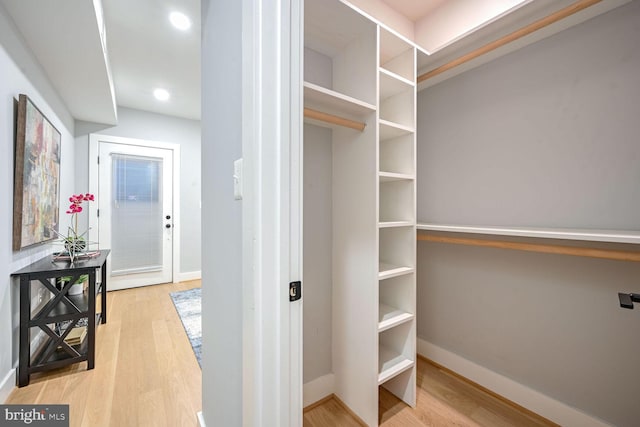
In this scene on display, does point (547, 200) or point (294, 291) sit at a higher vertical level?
point (547, 200)

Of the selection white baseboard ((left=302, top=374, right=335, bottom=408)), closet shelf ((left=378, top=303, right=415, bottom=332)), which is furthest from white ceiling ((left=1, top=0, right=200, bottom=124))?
white baseboard ((left=302, top=374, right=335, bottom=408))

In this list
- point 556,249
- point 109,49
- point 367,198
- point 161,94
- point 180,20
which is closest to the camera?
point 556,249

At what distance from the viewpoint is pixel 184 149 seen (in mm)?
4098

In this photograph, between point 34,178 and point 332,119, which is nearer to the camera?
point 332,119

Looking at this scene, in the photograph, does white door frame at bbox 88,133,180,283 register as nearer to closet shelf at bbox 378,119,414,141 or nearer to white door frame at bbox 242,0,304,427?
closet shelf at bbox 378,119,414,141

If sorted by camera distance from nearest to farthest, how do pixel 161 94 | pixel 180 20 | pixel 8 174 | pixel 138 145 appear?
pixel 8 174, pixel 180 20, pixel 161 94, pixel 138 145

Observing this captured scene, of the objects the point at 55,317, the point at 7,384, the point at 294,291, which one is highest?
the point at 294,291

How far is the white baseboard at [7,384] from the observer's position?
1551mm

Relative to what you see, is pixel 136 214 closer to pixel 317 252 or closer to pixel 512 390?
pixel 317 252

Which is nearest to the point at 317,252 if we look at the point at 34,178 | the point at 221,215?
the point at 221,215

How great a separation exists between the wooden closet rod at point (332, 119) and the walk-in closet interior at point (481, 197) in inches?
0.4

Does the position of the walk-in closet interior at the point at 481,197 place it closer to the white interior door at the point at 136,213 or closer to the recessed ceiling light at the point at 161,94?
the recessed ceiling light at the point at 161,94

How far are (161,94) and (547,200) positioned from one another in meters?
3.90

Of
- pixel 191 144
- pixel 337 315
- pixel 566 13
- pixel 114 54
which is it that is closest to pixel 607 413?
pixel 337 315
